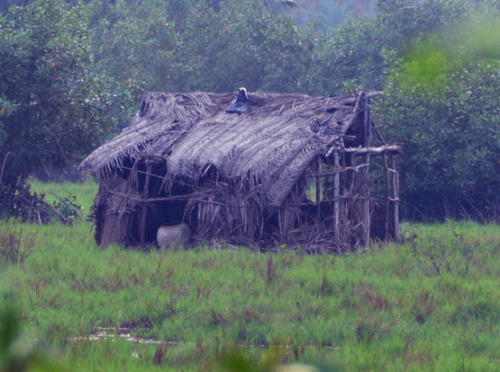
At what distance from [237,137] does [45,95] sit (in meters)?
4.46

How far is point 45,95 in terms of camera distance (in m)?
15.1

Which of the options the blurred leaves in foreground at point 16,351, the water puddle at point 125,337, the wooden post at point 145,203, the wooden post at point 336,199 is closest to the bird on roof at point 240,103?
the wooden post at point 145,203

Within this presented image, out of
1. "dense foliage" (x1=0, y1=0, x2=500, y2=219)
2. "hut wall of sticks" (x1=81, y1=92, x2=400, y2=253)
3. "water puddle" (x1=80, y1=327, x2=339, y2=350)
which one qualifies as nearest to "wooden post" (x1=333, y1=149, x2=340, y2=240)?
"hut wall of sticks" (x1=81, y1=92, x2=400, y2=253)

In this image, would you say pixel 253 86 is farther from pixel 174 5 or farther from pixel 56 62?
pixel 56 62

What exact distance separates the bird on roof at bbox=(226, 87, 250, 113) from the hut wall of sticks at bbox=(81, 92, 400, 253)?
0.42ft

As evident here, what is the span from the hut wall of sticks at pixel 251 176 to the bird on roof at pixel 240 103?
0.42 feet

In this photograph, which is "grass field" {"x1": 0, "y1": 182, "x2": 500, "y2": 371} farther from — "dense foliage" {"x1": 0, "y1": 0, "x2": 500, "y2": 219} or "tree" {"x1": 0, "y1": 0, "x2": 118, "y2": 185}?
"dense foliage" {"x1": 0, "y1": 0, "x2": 500, "y2": 219}

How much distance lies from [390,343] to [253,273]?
3.18 metres

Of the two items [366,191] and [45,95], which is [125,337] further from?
[45,95]

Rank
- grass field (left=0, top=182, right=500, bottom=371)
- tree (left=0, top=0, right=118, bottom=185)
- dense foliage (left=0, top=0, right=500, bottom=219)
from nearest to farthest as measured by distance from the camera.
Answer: grass field (left=0, top=182, right=500, bottom=371)
tree (left=0, top=0, right=118, bottom=185)
dense foliage (left=0, top=0, right=500, bottom=219)

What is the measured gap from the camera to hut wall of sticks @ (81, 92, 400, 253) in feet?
38.9

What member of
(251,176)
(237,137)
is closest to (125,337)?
(251,176)

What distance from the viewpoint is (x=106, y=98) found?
626 inches

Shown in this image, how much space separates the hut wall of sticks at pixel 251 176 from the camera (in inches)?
466
